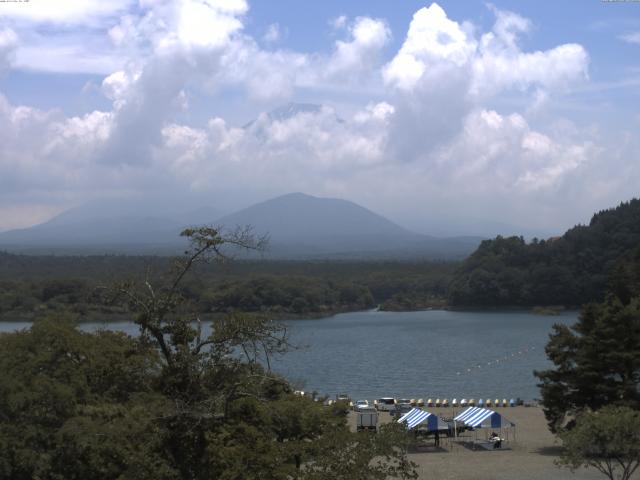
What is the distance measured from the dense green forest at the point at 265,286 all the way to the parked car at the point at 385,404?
492 inches

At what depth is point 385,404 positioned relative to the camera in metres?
22.9

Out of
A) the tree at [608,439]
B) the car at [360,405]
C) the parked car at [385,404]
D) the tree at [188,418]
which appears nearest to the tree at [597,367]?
the tree at [608,439]

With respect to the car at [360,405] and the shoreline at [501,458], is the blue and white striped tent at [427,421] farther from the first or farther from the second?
the car at [360,405]

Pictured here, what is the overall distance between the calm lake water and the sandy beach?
512 centimetres

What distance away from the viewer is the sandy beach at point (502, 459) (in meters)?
13.4

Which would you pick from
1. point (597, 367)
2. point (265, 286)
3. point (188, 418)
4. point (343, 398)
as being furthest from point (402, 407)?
point (265, 286)

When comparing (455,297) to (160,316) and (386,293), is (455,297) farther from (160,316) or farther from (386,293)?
(160,316)

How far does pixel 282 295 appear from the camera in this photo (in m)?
55.1

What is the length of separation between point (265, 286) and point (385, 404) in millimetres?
32208

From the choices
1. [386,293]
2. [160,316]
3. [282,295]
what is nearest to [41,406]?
[160,316]

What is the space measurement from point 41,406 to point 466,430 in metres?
11.6

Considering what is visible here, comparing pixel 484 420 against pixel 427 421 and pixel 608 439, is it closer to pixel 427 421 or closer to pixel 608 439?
pixel 427 421

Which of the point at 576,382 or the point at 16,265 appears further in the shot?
the point at 16,265

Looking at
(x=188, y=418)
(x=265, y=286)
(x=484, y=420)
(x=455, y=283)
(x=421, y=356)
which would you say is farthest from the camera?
(x=455, y=283)
